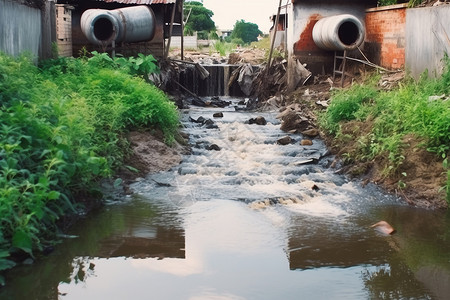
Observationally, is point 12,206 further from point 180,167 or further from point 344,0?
point 344,0

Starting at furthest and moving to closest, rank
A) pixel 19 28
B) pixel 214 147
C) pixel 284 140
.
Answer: pixel 284 140, pixel 214 147, pixel 19 28

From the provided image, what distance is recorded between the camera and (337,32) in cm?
1480

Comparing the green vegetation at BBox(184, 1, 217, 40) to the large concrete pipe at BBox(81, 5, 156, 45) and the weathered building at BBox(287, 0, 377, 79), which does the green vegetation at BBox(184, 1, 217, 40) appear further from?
the weathered building at BBox(287, 0, 377, 79)

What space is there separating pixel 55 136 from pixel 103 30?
10299 mm

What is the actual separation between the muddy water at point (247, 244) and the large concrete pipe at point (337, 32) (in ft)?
18.9

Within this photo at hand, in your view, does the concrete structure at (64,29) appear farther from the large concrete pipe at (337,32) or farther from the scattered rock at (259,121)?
the large concrete pipe at (337,32)

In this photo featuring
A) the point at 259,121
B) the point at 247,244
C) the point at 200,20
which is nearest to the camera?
the point at 247,244

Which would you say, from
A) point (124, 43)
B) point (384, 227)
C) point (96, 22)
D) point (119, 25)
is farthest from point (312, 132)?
point (96, 22)

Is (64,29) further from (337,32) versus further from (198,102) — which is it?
(337,32)

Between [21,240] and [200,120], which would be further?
[200,120]

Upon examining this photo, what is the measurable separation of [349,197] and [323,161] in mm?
1907

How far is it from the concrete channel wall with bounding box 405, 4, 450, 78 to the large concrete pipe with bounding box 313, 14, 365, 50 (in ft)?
8.48

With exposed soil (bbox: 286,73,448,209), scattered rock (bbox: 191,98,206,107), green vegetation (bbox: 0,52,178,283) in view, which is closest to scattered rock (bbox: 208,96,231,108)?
scattered rock (bbox: 191,98,206,107)

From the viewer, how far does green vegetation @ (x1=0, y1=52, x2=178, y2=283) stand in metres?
5.83
